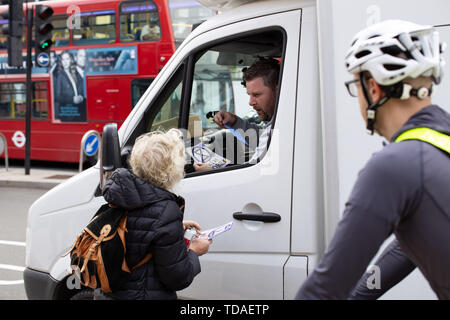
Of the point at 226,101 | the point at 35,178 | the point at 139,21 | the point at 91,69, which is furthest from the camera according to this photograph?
the point at 91,69

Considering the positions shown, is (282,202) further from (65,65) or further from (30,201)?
(65,65)

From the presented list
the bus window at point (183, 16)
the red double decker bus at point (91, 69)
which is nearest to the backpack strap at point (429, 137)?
the red double decker bus at point (91, 69)

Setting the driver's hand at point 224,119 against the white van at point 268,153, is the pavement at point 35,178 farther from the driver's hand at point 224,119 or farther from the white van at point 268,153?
the driver's hand at point 224,119

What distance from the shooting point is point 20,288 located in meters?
4.95

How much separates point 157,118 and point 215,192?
23.9 inches

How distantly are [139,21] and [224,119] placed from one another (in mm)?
8374

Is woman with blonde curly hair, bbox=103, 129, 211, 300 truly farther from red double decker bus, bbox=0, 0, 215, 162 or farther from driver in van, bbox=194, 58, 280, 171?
red double decker bus, bbox=0, 0, 215, 162

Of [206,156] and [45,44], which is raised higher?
[45,44]

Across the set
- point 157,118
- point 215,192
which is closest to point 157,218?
point 215,192

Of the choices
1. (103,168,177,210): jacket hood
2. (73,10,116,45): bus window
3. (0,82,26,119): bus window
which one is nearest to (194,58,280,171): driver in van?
(103,168,177,210): jacket hood

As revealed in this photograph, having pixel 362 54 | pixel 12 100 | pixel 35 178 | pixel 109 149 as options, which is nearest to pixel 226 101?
Result: pixel 109 149

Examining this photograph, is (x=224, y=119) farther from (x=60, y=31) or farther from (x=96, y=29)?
(x=60, y=31)

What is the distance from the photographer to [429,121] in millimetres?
1372
